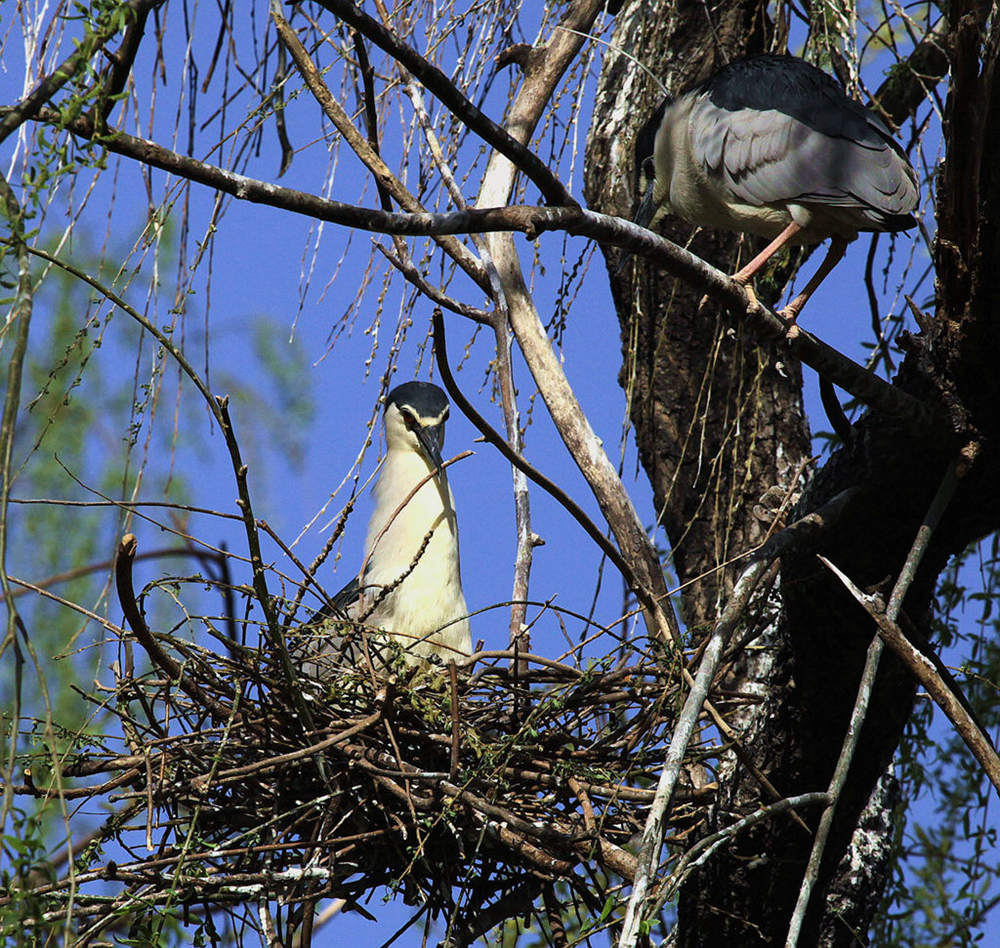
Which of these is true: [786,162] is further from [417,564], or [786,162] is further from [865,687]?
[865,687]

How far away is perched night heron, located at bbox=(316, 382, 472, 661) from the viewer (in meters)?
3.68

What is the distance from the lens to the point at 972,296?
2205mm

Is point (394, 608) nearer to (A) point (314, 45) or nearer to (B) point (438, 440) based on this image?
(B) point (438, 440)

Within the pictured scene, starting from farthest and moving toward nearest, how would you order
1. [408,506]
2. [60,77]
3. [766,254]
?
[408,506] < [766,254] < [60,77]

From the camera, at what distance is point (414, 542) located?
12.7ft

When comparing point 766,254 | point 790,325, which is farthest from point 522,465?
point 766,254

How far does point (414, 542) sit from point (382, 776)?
140cm

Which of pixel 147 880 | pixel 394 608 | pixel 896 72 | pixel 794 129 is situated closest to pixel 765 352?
pixel 794 129

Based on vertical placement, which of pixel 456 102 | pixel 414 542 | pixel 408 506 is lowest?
pixel 456 102

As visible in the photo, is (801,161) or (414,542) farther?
(414,542)

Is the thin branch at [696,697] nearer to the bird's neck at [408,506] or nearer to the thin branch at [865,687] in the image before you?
the thin branch at [865,687]

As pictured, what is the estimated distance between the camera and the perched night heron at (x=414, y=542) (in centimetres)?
368

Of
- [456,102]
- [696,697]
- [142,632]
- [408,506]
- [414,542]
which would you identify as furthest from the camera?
[408,506]

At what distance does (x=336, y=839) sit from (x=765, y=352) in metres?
2.12
